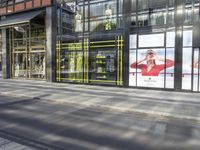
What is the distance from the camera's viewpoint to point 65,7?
1927cm

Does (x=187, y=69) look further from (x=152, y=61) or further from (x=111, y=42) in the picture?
(x=111, y=42)

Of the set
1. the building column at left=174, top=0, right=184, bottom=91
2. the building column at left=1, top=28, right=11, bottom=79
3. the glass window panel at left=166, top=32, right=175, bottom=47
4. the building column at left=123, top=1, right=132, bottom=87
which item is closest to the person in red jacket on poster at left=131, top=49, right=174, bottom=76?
the building column at left=174, top=0, right=184, bottom=91

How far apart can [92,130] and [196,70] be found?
30.9 feet

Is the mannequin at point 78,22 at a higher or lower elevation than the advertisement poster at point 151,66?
higher

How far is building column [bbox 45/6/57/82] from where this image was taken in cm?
1958

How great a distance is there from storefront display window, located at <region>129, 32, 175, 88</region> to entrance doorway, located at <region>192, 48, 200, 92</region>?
128 cm

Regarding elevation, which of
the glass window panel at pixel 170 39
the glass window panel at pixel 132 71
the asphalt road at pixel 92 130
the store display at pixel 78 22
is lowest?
the asphalt road at pixel 92 130

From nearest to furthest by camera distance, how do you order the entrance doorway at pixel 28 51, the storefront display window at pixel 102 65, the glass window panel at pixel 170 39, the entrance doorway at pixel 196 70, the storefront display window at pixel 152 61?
the entrance doorway at pixel 196 70 → the glass window panel at pixel 170 39 → the storefront display window at pixel 152 61 → the storefront display window at pixel 102 65 → the entrance doorway at pixel 28 51

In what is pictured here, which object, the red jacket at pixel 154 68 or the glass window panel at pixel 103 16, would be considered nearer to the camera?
the red jacket at pixel 154 68

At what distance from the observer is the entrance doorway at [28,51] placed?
840 inches

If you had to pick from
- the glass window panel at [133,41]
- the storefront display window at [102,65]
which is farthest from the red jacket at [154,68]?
the storefront display window at [102,65]

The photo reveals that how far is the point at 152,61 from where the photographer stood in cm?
1527

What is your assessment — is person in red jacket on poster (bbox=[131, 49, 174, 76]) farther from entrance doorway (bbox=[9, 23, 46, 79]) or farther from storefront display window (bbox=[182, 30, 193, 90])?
entrance doorway (bbox=[9, 23, 46, 79])

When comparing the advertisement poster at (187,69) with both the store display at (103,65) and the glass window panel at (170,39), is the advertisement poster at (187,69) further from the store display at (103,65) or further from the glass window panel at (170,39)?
the store display at (103,65)
